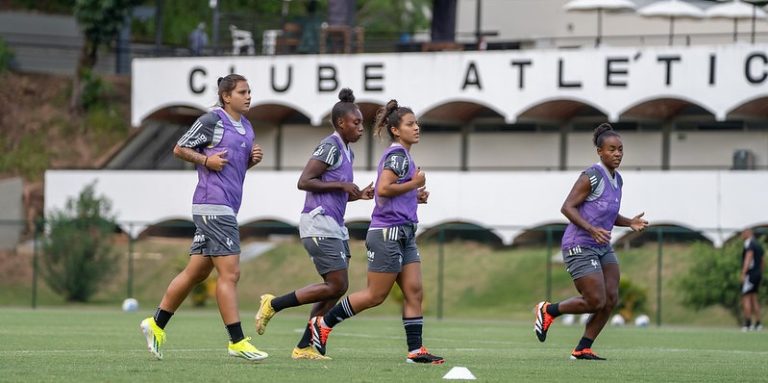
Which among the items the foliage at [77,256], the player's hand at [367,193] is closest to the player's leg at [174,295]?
the player's hand at [367,193]

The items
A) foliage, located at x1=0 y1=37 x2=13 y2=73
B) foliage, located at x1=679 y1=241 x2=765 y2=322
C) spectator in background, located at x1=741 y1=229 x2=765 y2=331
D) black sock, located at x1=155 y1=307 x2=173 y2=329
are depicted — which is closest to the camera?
black sock, located at x1=155 y1=307 x2=173 y2=329

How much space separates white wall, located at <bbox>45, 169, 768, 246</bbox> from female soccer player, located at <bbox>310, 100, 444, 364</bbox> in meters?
23.3

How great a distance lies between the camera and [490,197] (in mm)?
41781

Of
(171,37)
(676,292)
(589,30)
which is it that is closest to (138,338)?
(676,292)

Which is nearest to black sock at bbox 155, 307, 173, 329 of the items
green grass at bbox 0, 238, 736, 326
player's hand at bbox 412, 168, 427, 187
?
player's hand at bbox 412, 168, 427, 187

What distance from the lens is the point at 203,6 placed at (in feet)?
180

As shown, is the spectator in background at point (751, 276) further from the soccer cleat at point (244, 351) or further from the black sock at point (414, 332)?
the soccer cleat at point (244, 351)

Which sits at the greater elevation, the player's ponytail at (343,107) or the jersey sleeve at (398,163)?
the player's ponytail at (343,107)

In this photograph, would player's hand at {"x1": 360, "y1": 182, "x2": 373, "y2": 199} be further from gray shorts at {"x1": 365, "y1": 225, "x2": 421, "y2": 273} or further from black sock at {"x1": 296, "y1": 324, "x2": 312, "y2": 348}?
black sock at {"x1": 296, "y1": 324, "x2": 312, "y2": 348}

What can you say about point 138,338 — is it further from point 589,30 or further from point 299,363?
point 589,30

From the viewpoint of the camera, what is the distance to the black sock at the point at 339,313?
12180mm

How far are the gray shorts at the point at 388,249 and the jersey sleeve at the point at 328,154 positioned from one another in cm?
70

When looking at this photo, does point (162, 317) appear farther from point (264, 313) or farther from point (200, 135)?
point (200, 135)

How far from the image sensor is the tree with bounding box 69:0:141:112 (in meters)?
47.4
